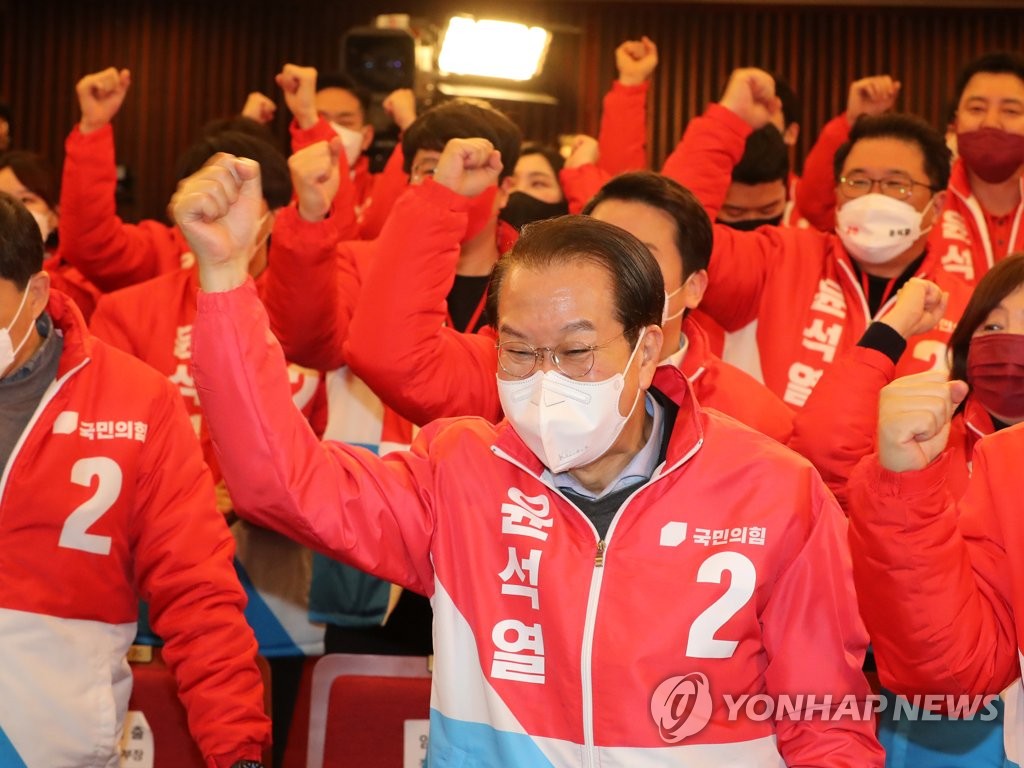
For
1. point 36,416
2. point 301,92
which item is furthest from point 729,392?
point 301,92

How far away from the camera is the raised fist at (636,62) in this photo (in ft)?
14.1

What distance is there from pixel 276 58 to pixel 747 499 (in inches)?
285

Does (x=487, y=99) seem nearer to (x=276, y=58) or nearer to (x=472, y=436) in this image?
(x=276, y=58)

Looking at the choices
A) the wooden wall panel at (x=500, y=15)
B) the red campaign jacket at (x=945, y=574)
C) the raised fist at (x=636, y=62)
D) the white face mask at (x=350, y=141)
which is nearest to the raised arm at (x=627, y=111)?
the raised fist at (x=636, y=62)

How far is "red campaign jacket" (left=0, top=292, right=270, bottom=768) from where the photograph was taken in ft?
7.97

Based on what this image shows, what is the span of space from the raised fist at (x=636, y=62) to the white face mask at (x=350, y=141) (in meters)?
1.30

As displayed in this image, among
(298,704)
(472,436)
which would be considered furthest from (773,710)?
(298,704)

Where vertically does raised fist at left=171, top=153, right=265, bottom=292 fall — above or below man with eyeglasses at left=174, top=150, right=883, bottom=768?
above

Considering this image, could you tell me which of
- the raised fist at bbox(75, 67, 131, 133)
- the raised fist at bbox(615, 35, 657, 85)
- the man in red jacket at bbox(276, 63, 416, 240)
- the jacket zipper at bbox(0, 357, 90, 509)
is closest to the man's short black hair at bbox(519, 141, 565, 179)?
the man in red jacket at bbox(276, 63, 416, 240)

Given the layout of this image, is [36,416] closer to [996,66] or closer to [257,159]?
[257,159]

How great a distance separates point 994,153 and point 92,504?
275 centimetres

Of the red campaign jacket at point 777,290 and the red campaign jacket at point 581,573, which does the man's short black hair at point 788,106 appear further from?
the red campaign jacket at point 581,573

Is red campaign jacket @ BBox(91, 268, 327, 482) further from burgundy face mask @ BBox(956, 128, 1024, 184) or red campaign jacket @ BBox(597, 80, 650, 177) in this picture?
burgundy face mask @ BBox(956, 128, 1024, 184)

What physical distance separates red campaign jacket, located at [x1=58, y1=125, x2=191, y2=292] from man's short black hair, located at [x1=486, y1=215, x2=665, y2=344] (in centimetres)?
A: 257
